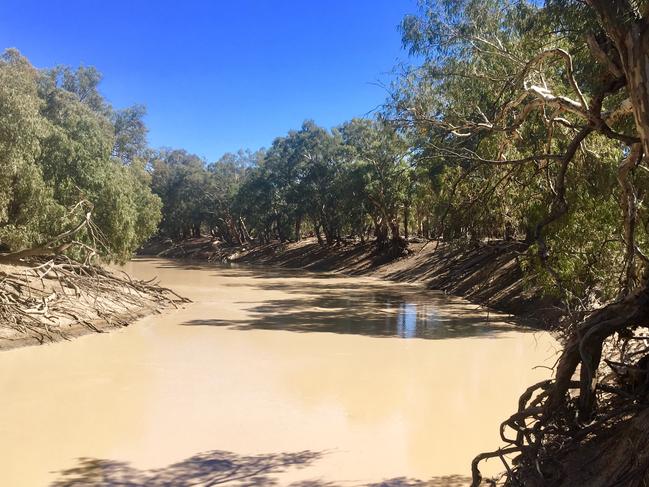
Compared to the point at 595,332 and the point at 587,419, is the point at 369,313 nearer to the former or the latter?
the point at 587,419

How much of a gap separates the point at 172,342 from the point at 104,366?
2.48m

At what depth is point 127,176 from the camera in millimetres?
22750

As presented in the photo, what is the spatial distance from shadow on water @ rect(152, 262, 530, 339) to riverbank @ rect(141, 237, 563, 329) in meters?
0.92

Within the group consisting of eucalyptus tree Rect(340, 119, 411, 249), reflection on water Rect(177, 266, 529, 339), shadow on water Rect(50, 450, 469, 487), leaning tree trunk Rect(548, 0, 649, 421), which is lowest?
shadow on water Rect(50, 450, 469, 487)

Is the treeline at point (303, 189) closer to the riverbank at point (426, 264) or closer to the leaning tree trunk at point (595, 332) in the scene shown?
the riverbank at point (426, 264)

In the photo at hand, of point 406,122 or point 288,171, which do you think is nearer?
point 406,122

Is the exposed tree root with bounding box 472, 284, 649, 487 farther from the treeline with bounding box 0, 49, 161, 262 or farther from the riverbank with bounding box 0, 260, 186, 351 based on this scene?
the riverbank with bounding box 0, 260, 186, 351

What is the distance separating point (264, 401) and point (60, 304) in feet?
24.4

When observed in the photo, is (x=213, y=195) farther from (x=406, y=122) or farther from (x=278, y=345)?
(x=406, y=122)

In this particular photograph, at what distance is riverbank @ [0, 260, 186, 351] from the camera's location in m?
11.4

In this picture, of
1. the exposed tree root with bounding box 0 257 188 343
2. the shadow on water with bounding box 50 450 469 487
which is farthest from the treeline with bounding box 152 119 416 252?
the shadow on water with bounding box 50 450 469 487

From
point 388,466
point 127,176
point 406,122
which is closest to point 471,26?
point 406,122

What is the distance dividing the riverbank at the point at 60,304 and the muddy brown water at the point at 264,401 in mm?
487

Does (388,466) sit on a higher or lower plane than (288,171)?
lower
